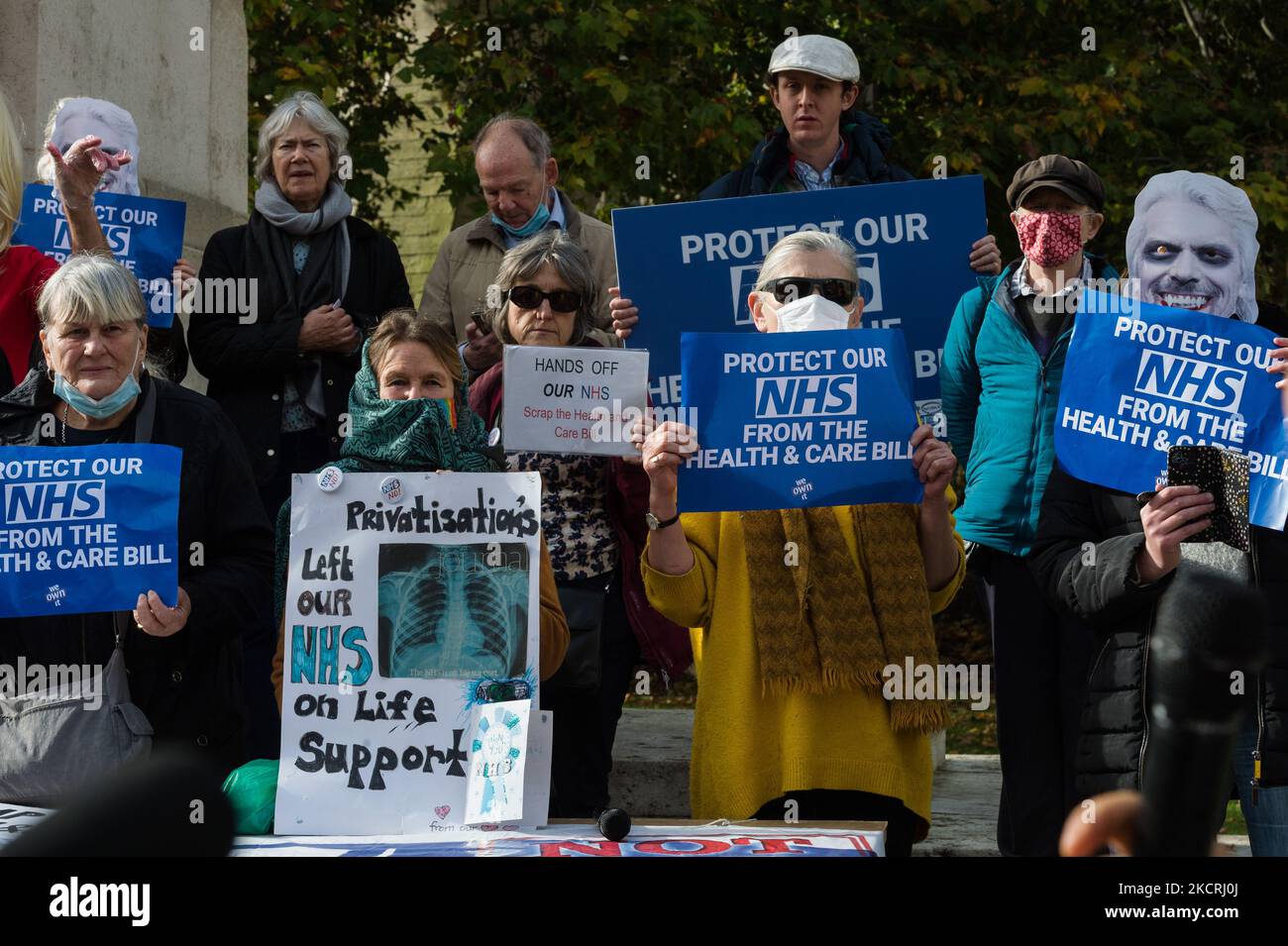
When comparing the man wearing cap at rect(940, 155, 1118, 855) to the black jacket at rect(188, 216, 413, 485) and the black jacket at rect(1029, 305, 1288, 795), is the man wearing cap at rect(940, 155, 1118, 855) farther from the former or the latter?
the black jacket at rect(188, 216, 413, 485)

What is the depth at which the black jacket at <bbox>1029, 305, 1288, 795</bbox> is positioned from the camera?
167 inches

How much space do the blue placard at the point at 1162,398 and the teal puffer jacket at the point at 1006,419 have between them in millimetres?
627

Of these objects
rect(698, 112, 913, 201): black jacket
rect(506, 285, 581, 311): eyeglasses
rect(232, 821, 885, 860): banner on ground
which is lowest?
rect(232, 821, 885, 860): banner on ground

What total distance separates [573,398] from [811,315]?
0.74m

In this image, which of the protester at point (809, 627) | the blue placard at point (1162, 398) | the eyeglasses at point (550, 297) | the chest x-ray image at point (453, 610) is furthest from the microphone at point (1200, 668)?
the eyeglasses at point (550, 297)

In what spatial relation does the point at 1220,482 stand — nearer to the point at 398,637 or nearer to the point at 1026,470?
the point at 1026,470

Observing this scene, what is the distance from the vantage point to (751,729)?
14.2 ft

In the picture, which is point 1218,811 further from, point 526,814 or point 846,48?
point 846,48

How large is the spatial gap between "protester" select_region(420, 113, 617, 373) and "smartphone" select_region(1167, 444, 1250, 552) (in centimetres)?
243

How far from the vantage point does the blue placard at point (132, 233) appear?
5.50 metres

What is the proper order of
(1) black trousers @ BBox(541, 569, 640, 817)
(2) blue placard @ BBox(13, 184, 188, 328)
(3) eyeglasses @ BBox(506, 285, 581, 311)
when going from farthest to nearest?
(2) blue placard @ BBox(13, 184, 188, 328), (3) eyeglasses @ BBox(506, 285, 581, 311), (1) black trousers @ BBox(541, 569, 640, 817)

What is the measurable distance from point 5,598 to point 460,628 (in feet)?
3.51

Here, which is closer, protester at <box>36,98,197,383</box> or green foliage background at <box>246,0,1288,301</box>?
protester at <box>36,98,197,383</box>

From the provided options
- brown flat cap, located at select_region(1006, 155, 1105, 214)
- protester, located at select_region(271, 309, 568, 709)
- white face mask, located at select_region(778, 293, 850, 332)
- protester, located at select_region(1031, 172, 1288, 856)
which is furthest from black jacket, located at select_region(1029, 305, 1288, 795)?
protester, located at select_region(271, 309, 568, 709)
